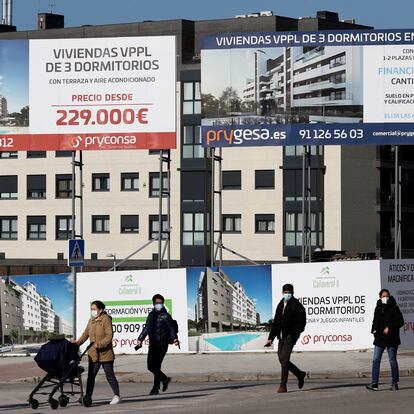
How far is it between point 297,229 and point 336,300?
5339 cm

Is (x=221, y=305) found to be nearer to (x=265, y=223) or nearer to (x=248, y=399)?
(x=248, y=399)

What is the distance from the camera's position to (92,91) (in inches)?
1395

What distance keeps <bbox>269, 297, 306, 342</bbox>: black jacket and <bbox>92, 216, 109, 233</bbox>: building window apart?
226 ft

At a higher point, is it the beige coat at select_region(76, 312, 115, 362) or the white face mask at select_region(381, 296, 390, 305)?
the white face mask at select_region(381, 296, 390, 305)

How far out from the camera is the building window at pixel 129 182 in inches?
3460

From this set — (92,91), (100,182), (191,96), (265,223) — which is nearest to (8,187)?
(100,182)

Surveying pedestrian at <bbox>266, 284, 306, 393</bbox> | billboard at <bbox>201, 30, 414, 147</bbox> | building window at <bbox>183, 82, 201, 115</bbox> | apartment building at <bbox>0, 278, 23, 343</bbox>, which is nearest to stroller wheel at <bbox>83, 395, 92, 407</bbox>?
pedestrian at <bbox>266, 284, 306, 393</bbox>

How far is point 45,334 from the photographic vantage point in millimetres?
31266

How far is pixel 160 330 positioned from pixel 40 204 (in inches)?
2764

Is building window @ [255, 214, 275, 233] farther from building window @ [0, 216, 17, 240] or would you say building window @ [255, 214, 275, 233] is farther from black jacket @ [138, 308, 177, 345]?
black jacket @ [138, 308, 177, 345]

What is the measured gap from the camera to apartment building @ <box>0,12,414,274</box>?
83.3 meters

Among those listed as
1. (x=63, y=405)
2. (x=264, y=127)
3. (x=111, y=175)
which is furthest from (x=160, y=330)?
(x=111, y=175)

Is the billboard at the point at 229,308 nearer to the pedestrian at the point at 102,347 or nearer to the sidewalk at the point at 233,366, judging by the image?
the sidewalk at the point at 233,366

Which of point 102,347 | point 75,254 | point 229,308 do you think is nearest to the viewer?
point 102,347
